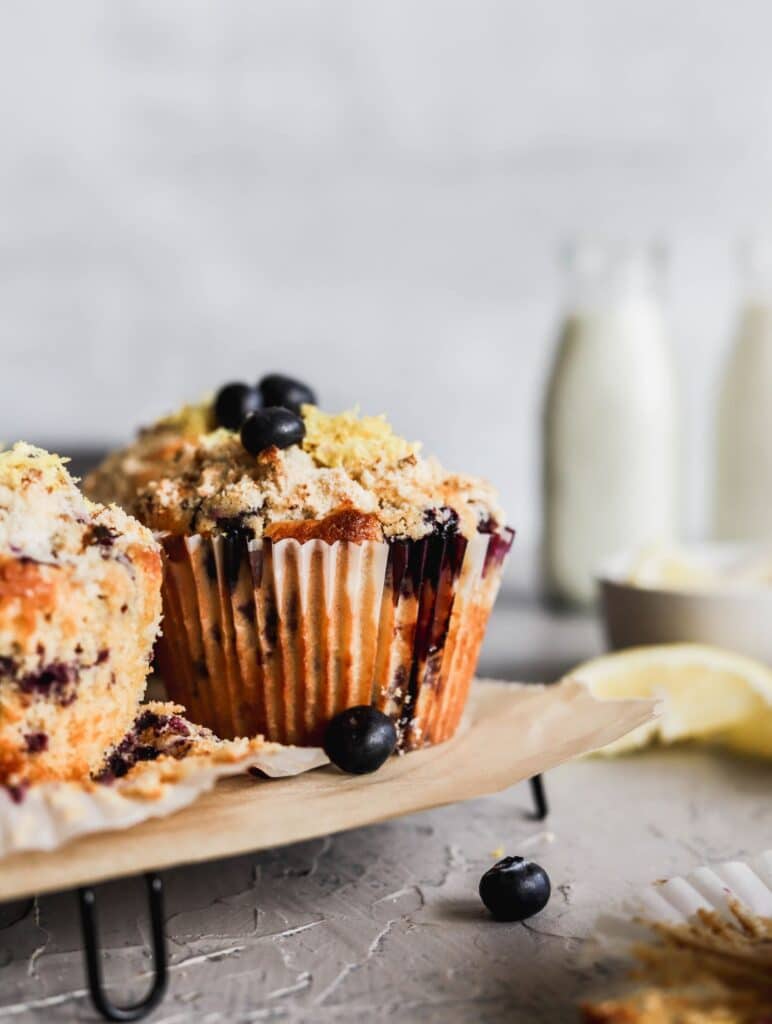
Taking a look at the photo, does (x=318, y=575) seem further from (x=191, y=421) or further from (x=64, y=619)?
(x=191, y=421)

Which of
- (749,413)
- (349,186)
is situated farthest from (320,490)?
(349,186)

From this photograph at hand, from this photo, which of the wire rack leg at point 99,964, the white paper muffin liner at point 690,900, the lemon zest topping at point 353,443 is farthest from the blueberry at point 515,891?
the lemon zest topping at point 353,443

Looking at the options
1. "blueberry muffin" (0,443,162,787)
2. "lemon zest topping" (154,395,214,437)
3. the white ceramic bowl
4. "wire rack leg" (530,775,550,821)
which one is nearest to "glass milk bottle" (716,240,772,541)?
the white ceramic bowl

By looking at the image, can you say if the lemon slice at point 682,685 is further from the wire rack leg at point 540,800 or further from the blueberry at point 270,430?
the blueberry at point 270,430

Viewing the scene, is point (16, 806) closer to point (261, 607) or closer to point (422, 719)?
point (261, 607)

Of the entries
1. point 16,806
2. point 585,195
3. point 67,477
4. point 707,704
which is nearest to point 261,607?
point 67,477

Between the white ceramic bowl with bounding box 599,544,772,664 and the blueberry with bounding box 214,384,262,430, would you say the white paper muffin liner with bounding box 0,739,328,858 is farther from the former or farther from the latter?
the white ceramic bowl with bounding box 599,544,772,664
